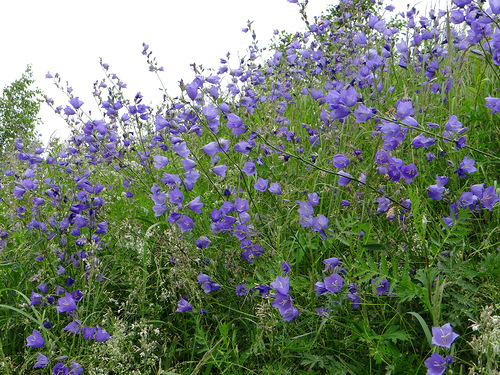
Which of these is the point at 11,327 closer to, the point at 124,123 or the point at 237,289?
the point at 237,289

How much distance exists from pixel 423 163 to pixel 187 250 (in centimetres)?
147

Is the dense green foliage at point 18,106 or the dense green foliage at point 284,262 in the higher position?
the dense green foliage at point 18,106

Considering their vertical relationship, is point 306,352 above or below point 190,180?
below

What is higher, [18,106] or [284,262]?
[18,106]

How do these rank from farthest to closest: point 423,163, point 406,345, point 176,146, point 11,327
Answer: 1. point 423,163
2. point 176,146
3. point 11,327
4. point 406,345

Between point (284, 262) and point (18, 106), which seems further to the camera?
point (18, 106)

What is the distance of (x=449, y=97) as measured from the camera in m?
3.31

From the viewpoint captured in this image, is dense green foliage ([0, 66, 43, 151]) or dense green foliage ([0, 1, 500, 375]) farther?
dense green foliage ([0, 66, 43, 151])

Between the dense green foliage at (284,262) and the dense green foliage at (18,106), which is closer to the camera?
the dense green foliage at (284,262)

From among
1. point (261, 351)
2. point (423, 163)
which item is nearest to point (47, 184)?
point (261, 351)

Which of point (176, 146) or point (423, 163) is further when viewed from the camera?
point (423, 163)

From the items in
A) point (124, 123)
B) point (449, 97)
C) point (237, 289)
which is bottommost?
point (237, 289)

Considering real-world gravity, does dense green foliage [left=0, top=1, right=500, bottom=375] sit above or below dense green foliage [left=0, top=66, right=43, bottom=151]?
below

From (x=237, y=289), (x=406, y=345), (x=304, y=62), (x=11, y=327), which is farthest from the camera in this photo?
(x=304, y=62)
